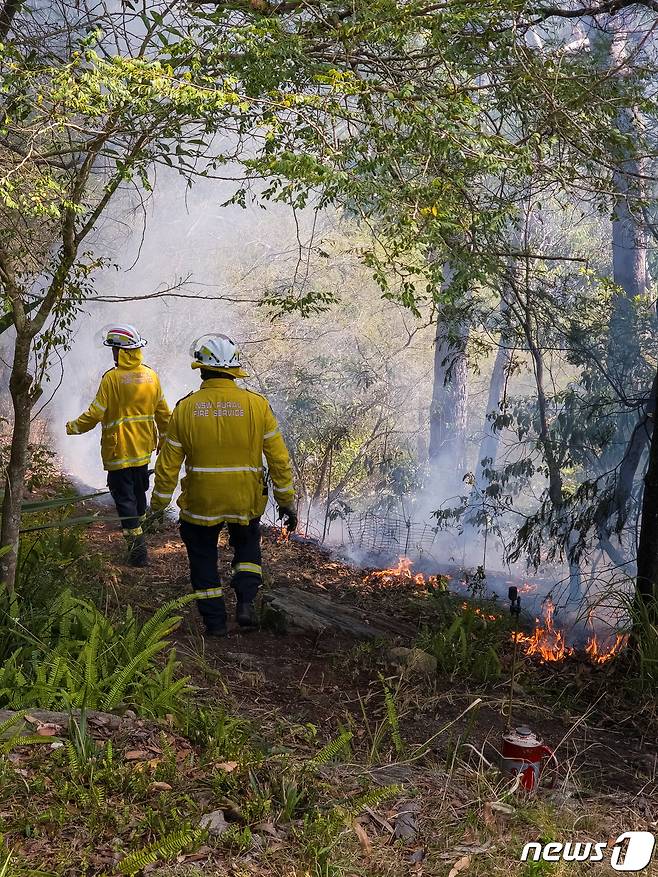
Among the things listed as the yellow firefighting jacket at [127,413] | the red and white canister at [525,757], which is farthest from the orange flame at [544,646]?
the yellow firefighting jacket at [127,413]

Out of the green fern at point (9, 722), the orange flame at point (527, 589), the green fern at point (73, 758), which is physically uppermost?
the green fern at point (9, 722)

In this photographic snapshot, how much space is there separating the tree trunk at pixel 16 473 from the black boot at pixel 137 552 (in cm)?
305

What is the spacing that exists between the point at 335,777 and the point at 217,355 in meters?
3.08

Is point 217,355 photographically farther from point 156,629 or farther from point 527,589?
point 527,589

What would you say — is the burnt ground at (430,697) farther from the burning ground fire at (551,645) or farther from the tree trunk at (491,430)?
the tree trunk at (491,430)

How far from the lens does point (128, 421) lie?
25.3 ft

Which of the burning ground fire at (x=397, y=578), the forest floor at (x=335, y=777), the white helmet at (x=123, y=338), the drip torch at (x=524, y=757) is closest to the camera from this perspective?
the forest floor at (x=335, y=777)

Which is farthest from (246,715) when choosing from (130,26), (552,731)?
(130,26)

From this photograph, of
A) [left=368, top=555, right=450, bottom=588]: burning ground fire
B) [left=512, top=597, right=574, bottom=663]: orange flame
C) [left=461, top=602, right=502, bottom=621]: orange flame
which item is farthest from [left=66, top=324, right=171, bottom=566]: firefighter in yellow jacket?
Result: [left=512, top=597, right=574, bottom=663]: orange flame

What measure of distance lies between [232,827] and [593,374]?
8.62m

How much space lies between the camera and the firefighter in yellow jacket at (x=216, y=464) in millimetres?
5918

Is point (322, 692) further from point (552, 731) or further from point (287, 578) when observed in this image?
point (287, 578)

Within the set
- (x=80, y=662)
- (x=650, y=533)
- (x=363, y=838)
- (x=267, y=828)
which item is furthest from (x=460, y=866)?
(x=650, y=533)

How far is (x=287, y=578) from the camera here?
9.02 meters
